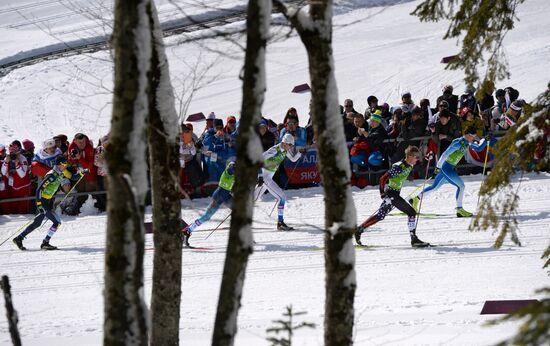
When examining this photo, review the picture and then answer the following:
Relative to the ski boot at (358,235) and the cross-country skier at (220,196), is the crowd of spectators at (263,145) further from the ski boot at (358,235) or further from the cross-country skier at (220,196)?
the ski boot at (358,235)

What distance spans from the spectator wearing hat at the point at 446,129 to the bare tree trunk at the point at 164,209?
10371 millimetres

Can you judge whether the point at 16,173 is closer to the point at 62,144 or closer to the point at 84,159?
the point at 62,144

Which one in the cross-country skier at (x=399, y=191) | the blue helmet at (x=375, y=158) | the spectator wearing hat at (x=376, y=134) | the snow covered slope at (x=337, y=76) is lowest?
the cross-country skier at (x=399, y=191)

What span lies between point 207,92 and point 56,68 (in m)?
6.35

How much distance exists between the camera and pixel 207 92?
1110 inches

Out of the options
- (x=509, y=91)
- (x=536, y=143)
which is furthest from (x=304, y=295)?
(x=509, y=91)

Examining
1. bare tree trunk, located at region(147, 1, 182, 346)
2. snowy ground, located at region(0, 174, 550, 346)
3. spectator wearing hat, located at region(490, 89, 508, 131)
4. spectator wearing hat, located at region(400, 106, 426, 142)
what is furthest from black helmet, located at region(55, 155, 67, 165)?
bare tree trunk, located at region(147, 1, 182, 346)

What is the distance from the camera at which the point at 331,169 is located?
710cm

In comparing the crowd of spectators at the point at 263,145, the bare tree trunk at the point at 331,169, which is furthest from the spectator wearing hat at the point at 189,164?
the bare tree trunk at the point at 331,169

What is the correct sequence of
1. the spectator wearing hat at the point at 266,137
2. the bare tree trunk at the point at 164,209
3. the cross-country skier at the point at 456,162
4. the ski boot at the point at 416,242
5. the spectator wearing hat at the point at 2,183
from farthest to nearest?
the spectator wearing hat at the point at 2,183 < the spectator wearing hat at the point at 266,137 < the cross-country skier at the point at 456,162 < the ski boot at the point at 416,242 < the bare tree trunk at the point at 164,209

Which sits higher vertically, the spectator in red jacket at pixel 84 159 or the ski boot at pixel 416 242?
the spectator in red jacket at pixel 84 159

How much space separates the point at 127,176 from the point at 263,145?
11906mm

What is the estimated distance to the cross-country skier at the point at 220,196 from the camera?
1562 cm

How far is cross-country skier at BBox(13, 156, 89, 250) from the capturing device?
16.4 meters
